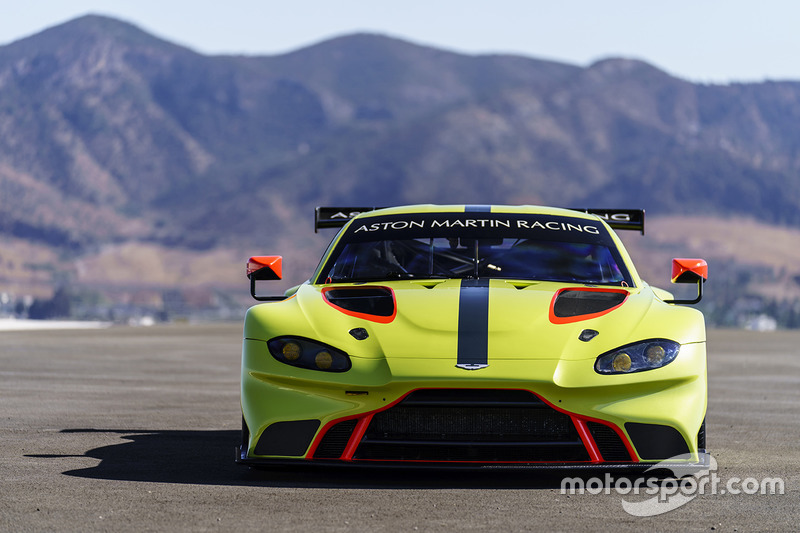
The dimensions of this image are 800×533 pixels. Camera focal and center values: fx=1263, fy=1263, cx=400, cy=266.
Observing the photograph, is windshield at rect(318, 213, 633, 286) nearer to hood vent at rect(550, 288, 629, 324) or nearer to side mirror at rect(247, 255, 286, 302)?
side mirror at rect(247, 255, 286, 302)

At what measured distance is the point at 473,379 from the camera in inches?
231

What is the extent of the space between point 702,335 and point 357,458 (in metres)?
1.87

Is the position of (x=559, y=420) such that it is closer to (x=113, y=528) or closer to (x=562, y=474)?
(x=562, y=474)

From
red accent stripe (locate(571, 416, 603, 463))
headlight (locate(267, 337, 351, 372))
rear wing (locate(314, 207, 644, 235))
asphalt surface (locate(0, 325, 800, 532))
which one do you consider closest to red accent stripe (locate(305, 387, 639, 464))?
red accent stripe (locate(571, 416, 603, 463))

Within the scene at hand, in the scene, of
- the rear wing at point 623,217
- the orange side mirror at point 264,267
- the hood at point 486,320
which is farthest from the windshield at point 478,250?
the rear wing at point 623,217

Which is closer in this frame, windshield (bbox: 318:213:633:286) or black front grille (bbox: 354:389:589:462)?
black front grille (bbox: 354:389:589:462)

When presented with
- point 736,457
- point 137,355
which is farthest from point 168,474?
point 137,355

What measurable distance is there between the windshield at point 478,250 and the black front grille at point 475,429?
1.46 meters

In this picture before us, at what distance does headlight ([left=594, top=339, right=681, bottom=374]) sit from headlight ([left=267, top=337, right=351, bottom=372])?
4.06 ft

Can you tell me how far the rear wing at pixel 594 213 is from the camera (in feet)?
28.8

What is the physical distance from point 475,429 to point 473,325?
0.54m

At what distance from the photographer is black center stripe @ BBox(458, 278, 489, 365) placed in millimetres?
6012

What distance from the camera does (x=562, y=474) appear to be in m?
→ 6.58

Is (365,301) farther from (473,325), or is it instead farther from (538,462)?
(538,462)
